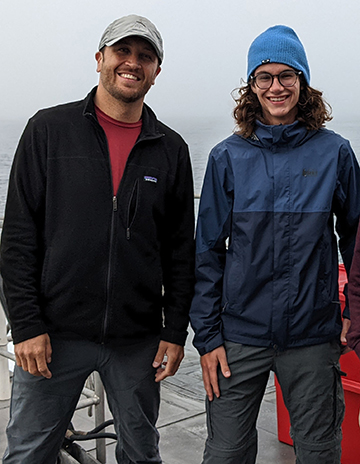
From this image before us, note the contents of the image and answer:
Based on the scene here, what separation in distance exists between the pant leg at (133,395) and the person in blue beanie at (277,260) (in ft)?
0.64

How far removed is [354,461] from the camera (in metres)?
2.49

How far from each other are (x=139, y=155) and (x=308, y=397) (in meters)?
0.87

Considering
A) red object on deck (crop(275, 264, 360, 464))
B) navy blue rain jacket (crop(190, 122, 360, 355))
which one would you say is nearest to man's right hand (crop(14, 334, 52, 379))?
navy blue rain jacket (crop(190, 122, 360, 355))

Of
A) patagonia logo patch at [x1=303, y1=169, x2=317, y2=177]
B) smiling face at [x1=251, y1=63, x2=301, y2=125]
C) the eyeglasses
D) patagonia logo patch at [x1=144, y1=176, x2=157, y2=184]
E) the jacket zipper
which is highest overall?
the eyeglasses

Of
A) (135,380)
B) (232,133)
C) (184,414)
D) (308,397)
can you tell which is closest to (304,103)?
(232,133)

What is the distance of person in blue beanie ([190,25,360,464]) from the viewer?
1.77m

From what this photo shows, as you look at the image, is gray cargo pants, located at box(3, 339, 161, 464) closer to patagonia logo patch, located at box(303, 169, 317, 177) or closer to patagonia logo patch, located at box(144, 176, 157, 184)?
patagonia logo patch, located at box(144, 176, 157, 184)

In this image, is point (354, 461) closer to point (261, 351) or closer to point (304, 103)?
point (261, 351)

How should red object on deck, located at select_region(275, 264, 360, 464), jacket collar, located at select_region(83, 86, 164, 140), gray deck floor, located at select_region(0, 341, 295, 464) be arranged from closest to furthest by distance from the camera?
jacket collar, located at select_region(83, 86, 164, 140)
red object on deck, located at select_region(275, 264, 360, 464)
gray deck floor, located at select_region(0, 341, 295, 464)

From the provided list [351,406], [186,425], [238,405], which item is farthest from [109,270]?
[186,425]

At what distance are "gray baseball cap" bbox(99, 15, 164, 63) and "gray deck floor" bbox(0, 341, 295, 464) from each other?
1772 millimetres

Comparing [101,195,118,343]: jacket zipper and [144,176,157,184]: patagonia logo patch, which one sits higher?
[144,176,157,184]: patagonia logo patch

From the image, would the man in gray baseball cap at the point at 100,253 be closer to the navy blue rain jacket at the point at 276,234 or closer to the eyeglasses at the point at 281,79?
the navy blue rain jacket at the point at 276,234

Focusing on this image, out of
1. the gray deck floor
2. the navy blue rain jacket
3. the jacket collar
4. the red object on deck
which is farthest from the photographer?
the gray deck floor
